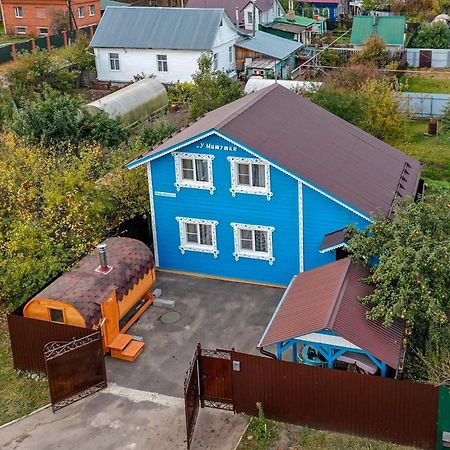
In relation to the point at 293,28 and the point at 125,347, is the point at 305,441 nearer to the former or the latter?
the point at 125,347

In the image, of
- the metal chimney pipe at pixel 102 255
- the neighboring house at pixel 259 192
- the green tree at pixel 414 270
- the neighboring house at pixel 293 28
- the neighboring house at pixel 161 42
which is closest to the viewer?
the green tree at pixel 414 270

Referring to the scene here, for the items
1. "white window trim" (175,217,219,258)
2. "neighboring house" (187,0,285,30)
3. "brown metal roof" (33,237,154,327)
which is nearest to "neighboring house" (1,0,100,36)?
"neighboring house" (187,0,285,30)

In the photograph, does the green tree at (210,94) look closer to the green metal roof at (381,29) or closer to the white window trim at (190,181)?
the white window trim at (190,181)

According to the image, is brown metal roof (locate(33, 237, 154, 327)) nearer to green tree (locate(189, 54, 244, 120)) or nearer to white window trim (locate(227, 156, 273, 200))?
white window trim (locate(227, 156, 273, 200))

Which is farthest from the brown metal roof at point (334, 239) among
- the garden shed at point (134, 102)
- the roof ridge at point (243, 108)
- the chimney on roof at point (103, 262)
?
the garden shed at point (134, 102)

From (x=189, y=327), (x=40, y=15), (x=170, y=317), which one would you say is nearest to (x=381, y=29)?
(x=40, y=15)

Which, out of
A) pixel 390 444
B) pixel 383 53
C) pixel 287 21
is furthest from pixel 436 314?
pixel 287 21
